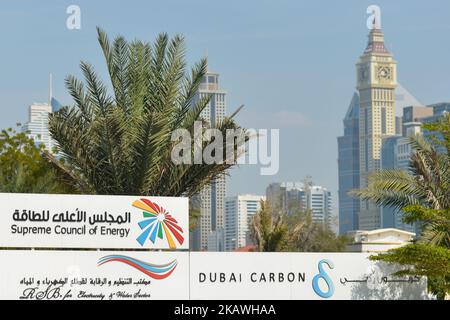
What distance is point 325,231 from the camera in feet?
289

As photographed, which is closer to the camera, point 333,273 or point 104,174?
point 333,273

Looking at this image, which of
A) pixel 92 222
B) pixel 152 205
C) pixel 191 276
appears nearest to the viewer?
pixel 92 222

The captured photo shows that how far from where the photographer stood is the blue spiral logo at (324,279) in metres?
27.0

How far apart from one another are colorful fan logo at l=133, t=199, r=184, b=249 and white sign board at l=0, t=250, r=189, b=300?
64 centimetres

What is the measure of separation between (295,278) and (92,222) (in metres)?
5.14

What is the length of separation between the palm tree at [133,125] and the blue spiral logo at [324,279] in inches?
217

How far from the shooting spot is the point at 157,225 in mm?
26562

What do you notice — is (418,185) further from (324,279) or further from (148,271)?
(148,271)

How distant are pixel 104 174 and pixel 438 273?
9.98 metres

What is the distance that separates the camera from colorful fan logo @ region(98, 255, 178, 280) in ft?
84.7

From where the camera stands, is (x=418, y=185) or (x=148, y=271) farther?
(x=418, y=185)

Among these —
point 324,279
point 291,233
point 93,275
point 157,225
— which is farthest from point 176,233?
point 291,233
